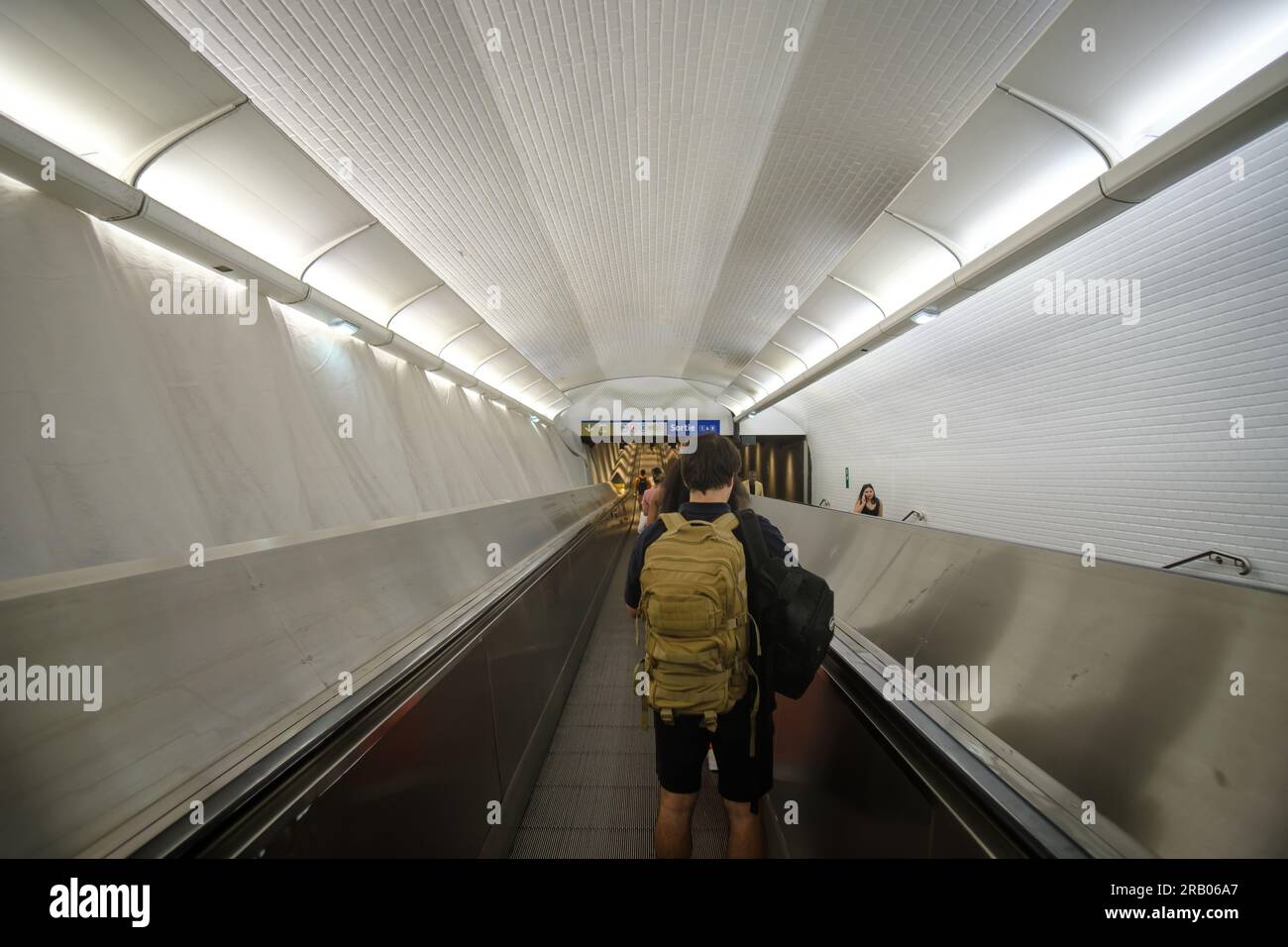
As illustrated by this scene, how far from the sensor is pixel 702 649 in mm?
1656

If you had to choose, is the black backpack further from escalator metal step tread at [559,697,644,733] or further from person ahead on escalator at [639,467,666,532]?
escalator metal step tread at [559,697,644,733]

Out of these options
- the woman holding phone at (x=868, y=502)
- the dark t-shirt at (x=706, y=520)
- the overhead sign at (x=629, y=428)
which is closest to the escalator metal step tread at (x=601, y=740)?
the dark t-shirt at (x=706, y=520)

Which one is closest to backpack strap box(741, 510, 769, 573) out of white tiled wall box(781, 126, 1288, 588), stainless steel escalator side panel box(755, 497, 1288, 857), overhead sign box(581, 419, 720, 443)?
stainless steel escalator side panel box(755, 497, 1288, 857)

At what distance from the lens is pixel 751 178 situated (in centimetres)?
605

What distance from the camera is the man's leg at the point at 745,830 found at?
6.24 ft

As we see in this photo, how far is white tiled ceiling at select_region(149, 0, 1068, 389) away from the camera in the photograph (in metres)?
3.74

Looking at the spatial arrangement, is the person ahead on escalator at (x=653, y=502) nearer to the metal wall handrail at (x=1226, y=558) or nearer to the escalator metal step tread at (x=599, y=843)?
the escalator metal step tread at (x=599, y=843)

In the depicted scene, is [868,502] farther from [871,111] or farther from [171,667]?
[171,667]

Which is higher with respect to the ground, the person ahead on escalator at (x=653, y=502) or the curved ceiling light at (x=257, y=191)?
the curved ceiling light at (x=257, y=191)

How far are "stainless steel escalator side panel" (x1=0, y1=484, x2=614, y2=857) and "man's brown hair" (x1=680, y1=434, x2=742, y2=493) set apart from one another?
1.29 m

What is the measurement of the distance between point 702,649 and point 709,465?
69 centimetres

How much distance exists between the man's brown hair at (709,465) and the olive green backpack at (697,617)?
0.16m

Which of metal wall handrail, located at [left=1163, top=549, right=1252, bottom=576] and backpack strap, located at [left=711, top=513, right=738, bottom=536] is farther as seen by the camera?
metal wall handrail, located at [left=1163, top=549, right=1252, bottom=576]

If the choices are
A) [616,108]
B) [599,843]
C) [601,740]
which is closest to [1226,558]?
[601,740]
